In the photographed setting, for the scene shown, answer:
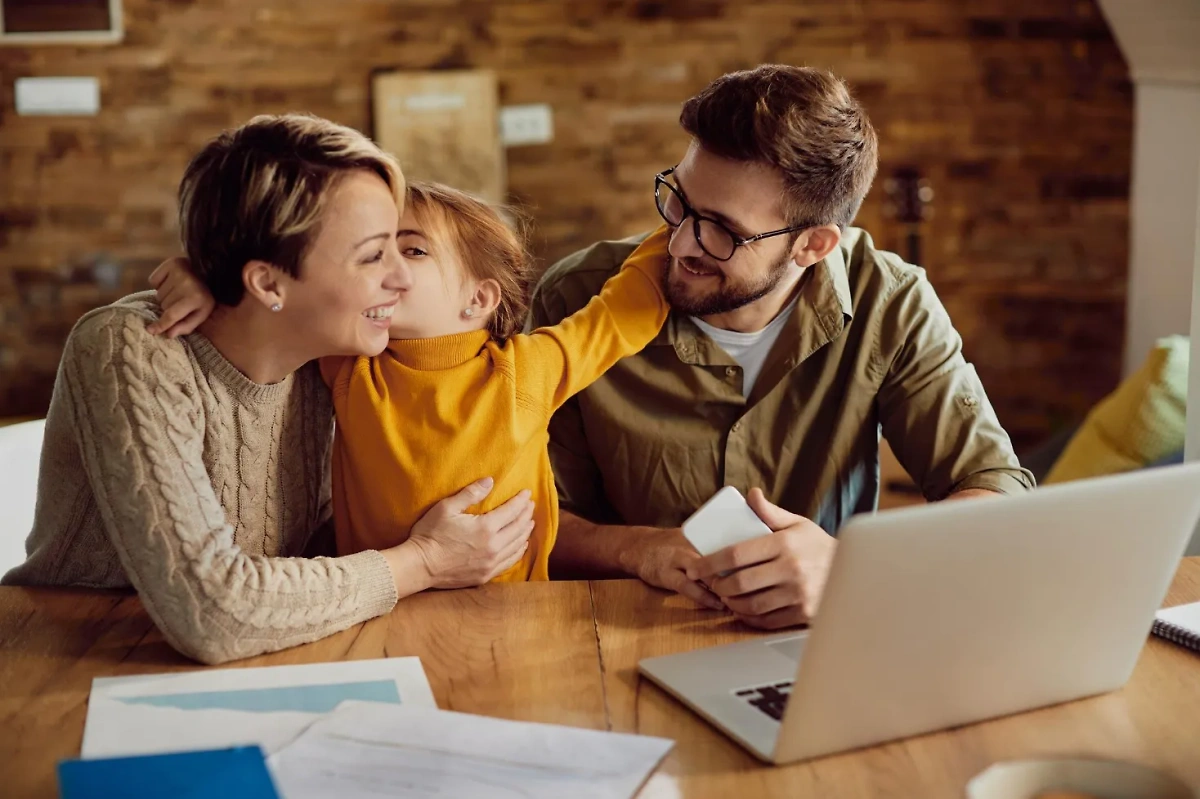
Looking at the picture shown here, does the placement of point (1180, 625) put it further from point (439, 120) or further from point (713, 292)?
point (439, 120)

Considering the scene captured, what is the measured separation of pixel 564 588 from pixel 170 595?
0.44m

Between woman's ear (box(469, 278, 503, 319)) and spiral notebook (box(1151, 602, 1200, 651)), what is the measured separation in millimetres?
876

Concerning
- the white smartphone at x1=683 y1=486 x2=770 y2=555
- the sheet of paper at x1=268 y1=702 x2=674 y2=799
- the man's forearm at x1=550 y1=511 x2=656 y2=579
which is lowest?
the man's forearm at x1=550 y1=511 x2=656 y2=579

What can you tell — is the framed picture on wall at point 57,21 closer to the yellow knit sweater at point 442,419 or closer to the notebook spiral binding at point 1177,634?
the yellow knit sweater at point 442,419

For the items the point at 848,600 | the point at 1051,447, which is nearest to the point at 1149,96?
the point at 1051,447

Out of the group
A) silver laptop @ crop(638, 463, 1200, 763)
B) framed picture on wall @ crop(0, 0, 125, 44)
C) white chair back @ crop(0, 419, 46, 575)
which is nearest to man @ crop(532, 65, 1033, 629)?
silver laptop @ crop(638, 463, 1200, 763)

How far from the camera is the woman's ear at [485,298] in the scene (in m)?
1.63

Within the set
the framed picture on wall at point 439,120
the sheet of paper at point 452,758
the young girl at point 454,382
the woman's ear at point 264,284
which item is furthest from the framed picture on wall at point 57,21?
the sheet of paper at point 452,758

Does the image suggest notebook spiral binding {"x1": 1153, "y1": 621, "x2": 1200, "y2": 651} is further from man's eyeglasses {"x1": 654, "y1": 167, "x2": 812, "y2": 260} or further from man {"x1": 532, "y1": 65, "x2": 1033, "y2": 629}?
man's eyeglasses {"x1": 654, "y1": 167, "x2": 812, "y2": 260}

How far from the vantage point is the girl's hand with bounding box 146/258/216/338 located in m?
1.34

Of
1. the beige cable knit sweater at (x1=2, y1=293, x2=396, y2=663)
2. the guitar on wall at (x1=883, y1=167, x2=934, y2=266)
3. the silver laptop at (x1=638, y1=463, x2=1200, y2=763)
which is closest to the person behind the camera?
the silver laptop at (x1=638, y1=463, x2=1200, y2=763)

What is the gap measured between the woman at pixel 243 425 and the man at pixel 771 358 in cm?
41

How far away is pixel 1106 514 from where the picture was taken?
995mm

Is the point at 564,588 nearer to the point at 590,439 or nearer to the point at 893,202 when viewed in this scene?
the point at 590,439
